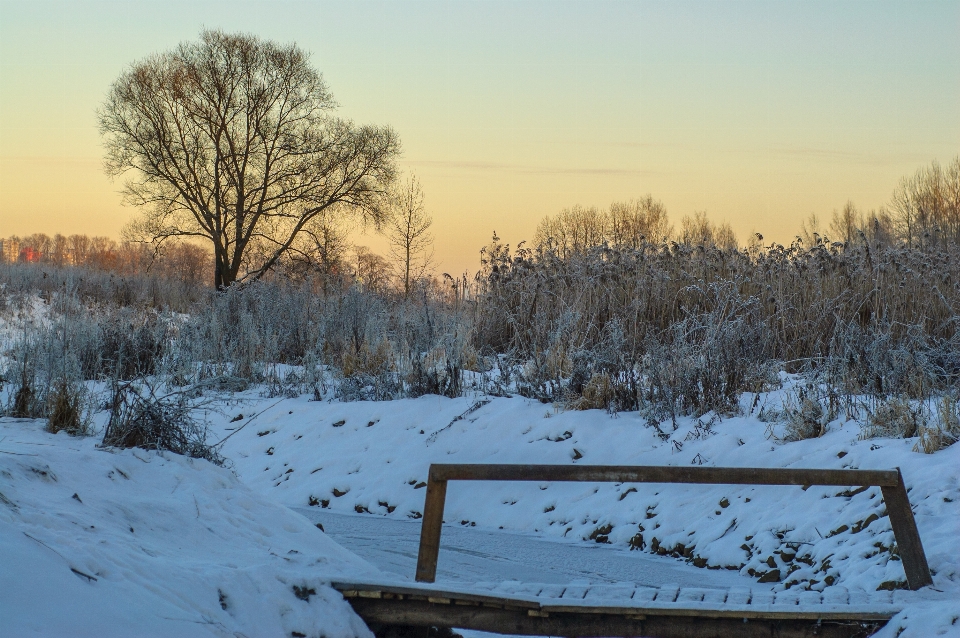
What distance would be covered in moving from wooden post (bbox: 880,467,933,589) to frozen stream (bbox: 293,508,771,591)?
142 cm

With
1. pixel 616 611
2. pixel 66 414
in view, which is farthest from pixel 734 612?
pixel 66 414

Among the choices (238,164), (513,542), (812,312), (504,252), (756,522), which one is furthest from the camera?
(238,164)

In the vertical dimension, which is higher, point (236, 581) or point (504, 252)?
point (504, 252)

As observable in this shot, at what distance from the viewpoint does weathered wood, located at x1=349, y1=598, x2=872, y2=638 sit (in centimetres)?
438

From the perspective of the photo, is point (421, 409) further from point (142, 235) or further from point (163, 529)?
point (142, 235)

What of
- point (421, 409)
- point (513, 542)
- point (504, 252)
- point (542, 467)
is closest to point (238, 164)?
point (504, 252)

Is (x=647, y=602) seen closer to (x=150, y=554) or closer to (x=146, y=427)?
(x=150, y=554)

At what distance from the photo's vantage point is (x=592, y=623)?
4.47 metres

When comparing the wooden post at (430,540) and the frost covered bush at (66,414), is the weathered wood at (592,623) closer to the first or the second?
the wooden post at (430,540)

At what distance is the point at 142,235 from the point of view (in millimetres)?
33125

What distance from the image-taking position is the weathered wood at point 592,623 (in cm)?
438

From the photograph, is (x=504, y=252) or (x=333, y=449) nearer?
(x=333, y=449)

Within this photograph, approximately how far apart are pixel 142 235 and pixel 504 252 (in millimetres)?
22599

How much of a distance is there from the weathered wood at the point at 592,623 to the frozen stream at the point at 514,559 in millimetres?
1720
